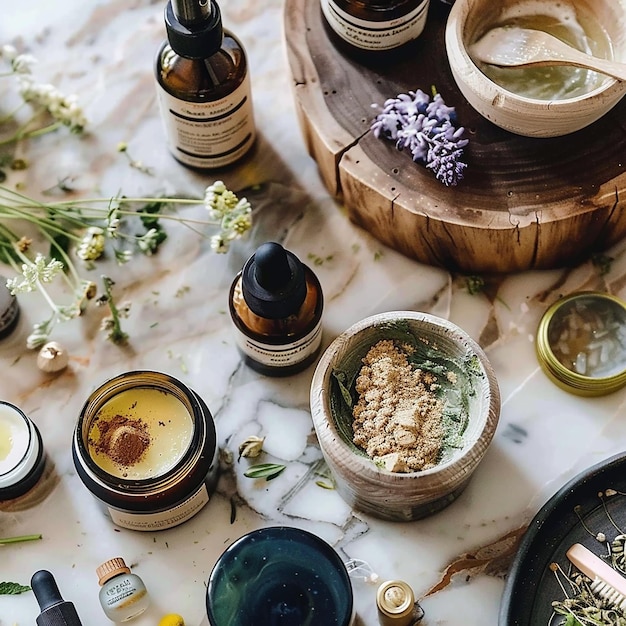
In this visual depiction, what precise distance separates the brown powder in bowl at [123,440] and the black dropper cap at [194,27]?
0.36 meters

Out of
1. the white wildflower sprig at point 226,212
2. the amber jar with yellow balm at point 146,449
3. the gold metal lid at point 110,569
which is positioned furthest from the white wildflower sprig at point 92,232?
the gold metal lid at point 110,569

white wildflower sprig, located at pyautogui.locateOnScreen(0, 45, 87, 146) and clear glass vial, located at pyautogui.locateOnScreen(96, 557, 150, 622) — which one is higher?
white wildflower sprig, located at pyautogui.locateOnScreen(0, 45, 87, 146)

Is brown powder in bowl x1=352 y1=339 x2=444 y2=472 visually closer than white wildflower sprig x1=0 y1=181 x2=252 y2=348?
Yes

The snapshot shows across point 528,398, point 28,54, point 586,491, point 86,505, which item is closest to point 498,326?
point 528,398

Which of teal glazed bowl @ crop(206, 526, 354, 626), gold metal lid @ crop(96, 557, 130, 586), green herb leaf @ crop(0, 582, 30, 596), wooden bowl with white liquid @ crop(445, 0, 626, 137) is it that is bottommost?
green herb leaf @ crop(0, 582, 30, 596)

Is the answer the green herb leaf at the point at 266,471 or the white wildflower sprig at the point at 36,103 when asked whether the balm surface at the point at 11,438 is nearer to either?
the green herb leaf at the point at 266,471

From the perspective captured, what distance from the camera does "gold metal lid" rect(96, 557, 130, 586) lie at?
0.96 m

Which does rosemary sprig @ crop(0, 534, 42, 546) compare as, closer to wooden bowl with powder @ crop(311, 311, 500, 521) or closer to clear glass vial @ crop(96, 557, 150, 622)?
clear glass vial @ crop(96, 557, 150, 622)

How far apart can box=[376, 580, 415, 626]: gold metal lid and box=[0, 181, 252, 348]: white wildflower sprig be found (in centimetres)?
38

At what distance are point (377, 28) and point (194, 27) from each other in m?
0.19

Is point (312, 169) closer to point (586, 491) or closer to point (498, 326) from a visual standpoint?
point (498, 326)

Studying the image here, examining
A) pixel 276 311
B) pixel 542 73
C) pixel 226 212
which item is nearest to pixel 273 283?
pixel 276 311

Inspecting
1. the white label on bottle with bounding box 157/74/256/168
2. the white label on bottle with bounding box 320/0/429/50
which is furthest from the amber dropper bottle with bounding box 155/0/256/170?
the white label on bottle with bounding box 320/0/429/50

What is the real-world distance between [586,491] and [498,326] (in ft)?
0.64
